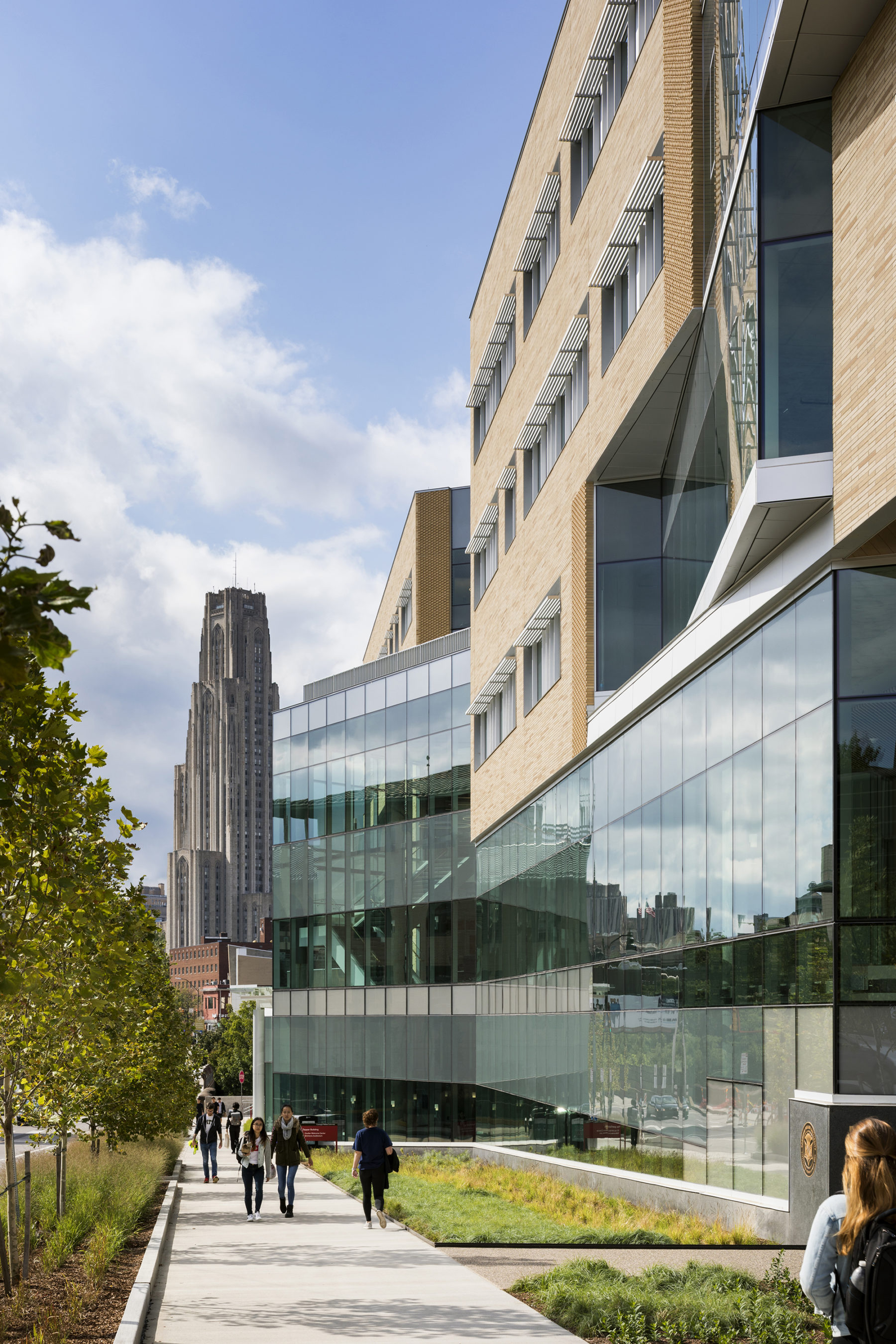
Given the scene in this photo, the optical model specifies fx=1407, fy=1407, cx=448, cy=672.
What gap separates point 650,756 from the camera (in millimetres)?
22875

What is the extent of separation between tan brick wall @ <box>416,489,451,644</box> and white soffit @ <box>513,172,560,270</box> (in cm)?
1989

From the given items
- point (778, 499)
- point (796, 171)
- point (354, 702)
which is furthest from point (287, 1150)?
point (354, 702)

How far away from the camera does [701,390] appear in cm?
2059

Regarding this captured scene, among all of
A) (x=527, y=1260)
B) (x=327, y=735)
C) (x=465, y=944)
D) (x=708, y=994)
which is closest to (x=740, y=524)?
(x=708, y=994)

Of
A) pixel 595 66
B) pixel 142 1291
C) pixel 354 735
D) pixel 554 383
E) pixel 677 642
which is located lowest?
pixel 142 1291

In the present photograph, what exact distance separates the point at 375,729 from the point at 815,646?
106 ft

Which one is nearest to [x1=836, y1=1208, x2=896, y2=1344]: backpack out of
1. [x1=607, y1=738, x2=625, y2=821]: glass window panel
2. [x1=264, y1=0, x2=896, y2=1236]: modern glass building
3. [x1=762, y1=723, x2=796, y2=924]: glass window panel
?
[x1=264, y1=0, x2=896, y2=1236]: modern glass building

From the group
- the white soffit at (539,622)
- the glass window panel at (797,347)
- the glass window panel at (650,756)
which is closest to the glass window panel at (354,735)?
the white soffit at (539,622)

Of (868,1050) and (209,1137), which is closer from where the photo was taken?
(868,1050)

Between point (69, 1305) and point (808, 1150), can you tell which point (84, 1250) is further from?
point (808, 1150)

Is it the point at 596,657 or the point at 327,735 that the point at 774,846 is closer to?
the point at 596,657

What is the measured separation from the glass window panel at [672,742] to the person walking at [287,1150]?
24.5ft

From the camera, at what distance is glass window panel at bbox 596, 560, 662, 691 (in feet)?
82.2

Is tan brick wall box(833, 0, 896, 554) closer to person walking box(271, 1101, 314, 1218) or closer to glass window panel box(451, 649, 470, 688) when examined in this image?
person walking box(271, 1101, 314, 1218)
